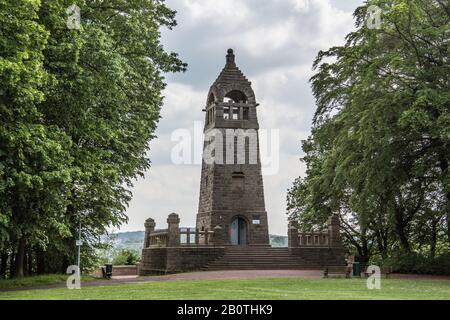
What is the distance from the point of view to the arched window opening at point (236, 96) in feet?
138

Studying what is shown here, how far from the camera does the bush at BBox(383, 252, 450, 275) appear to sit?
91.4 feet

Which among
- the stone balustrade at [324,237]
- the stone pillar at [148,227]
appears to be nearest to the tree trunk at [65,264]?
the stone pillar at [148,227]

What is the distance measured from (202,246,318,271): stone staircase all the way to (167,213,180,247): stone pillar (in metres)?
2.23

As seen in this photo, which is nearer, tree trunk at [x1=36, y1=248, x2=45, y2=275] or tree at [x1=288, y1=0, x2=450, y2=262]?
tree at [x1=288, y1=0, x2=450, y2=262]

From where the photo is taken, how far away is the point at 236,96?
42.9 m

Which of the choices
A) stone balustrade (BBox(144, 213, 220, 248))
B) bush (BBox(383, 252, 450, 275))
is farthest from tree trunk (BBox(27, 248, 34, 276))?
bush (BBox(383, 252, 450, 275))

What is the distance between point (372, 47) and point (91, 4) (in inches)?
468

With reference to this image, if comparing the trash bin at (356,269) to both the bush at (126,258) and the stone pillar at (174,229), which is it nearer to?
the stone pillar at (174,229)

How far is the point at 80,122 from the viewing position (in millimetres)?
22891

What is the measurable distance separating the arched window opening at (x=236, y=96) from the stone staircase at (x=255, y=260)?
10.9 meters

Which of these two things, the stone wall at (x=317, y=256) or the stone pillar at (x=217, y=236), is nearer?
the stone pillar at (x=217, y=236)

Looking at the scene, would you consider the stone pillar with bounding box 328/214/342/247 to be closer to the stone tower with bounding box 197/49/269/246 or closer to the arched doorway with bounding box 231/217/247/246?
the stone tower with bounding box 197/49/269/246

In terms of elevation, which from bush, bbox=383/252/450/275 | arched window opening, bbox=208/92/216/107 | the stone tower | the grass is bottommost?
the grass

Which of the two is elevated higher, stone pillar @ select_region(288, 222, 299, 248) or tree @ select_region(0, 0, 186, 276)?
tree @ select_region(0, 0, 186, 276)
